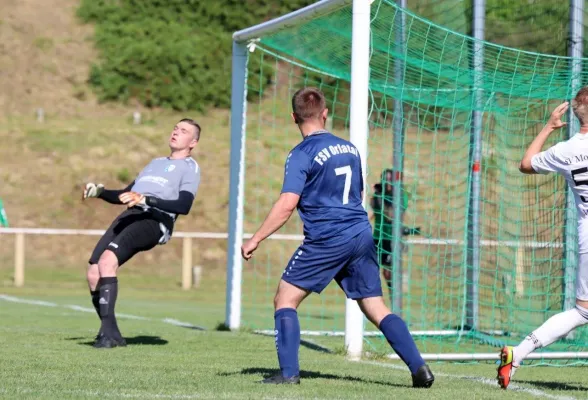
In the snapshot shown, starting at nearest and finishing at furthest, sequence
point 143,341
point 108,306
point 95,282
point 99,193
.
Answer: point 99,193 → point 108,306 → point 95,282 → point 143,341

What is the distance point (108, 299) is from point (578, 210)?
3.91 meters

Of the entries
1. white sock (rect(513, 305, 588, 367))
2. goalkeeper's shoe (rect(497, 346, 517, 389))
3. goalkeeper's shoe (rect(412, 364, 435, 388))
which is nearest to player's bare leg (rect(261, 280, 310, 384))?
goalkeeper's shoe (rect(412, 364, 435, 388))

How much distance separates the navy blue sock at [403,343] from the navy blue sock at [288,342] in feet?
1.81

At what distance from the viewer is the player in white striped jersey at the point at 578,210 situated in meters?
6.79

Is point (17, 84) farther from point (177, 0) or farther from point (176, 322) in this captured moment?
point (176, 322)

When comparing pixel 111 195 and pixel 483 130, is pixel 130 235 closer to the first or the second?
pixel 111 195

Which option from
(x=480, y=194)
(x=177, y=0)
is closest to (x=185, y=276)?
(x=480, y=194)

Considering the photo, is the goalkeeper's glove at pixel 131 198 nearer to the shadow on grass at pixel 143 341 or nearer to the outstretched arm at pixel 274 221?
the shadow on grass at pixel 143 341

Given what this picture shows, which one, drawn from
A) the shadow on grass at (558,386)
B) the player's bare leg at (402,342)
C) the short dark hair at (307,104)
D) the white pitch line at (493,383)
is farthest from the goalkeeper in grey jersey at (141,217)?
→ the shadow on grass at (558,386)

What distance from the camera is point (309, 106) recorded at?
674 cm

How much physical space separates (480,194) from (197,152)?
57.4 feet

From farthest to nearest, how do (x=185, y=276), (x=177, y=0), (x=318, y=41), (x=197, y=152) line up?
(x=177, y=0)
(x=197, y=152)
(x=185, y=276)
(x=318, y=41)

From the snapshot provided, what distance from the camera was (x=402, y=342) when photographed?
6629mm

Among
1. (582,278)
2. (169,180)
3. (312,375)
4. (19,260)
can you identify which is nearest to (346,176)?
(312,375)
